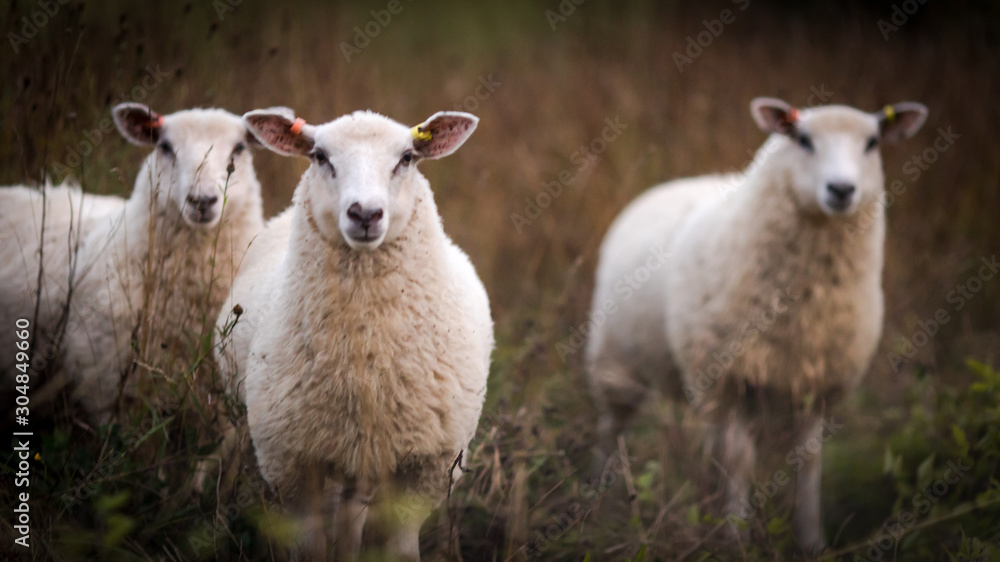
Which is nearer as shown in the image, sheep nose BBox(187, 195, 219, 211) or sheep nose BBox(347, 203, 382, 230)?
sheep nose BBox(347, 203, 382, 230)

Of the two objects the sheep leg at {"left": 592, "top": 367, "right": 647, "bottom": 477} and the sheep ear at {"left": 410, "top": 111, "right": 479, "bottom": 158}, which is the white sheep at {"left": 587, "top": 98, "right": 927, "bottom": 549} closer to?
the sheep leg at {"left": 592, "top": 367, "right": 647, "bottom": 477}

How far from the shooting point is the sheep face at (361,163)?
208 centimetres

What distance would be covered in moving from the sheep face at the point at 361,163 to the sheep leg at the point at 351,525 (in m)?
0.77

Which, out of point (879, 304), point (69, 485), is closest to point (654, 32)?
point (879, 304)

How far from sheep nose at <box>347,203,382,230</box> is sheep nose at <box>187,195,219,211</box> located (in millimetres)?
869

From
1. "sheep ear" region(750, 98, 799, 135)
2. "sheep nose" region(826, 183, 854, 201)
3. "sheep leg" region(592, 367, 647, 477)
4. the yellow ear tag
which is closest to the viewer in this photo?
the yellow ear tag

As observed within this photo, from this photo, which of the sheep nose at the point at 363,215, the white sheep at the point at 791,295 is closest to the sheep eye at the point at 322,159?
the sheep nose at the point at 363,215

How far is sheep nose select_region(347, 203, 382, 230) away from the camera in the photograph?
6.70ft

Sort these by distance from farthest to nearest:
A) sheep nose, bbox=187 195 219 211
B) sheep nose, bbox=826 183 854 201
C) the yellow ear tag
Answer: sheep nose, bbox=826 183 854 201 < sheep nose, bbox=187 195 219 211 < the yellow ear tag

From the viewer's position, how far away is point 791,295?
3.49 meters

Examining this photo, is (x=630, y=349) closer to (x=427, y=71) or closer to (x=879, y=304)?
(x=879, y=304)

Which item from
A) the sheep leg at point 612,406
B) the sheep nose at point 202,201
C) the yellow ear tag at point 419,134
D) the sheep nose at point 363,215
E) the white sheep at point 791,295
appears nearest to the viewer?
the sheep nose at point 363,215

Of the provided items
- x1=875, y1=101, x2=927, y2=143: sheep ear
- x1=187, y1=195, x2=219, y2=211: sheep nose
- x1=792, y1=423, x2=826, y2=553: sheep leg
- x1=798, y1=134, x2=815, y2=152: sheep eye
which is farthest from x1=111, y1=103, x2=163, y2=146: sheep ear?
x1=875, y1=101, x2=927, y2=143: sheep ear

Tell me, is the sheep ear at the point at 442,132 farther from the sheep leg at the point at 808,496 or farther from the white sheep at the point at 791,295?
the sheep leg at the point at 808,496
